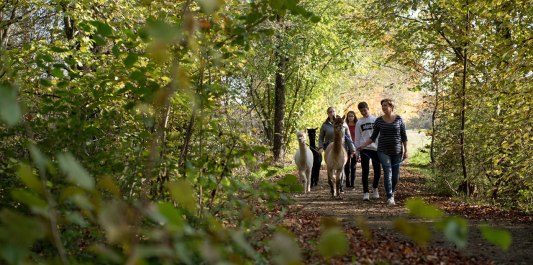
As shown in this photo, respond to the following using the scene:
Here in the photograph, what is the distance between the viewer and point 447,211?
9.27 metres

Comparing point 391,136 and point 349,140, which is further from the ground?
point 349,140

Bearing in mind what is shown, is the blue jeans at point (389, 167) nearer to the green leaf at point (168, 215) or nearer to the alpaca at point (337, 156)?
the alpaca at point (337, 156)

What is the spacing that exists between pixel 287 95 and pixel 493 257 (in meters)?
20.3

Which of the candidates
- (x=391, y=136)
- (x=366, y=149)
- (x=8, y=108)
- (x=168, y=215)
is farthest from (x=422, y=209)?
(x=366, y=149)

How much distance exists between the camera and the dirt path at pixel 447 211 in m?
6.02

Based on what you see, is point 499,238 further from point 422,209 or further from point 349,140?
point 349,140

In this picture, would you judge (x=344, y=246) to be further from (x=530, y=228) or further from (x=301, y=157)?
(x=301, y=157)

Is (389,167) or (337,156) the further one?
(337,156)

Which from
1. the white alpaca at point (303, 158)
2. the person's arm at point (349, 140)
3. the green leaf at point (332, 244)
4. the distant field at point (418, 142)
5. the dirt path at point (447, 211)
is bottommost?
the dirt path at point (447, 211)

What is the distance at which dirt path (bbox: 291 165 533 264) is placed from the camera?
6016 millimetres

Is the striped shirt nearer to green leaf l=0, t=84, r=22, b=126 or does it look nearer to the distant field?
the distant field

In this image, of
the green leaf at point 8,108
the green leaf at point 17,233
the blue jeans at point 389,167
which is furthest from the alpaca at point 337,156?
the green leaf at point 8,108

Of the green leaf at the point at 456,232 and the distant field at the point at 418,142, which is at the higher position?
the distant field at the point at 418,142

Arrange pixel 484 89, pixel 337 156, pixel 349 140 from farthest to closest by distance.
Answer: pixel 349 140 < pixel 337 156 < pixel 484 89
